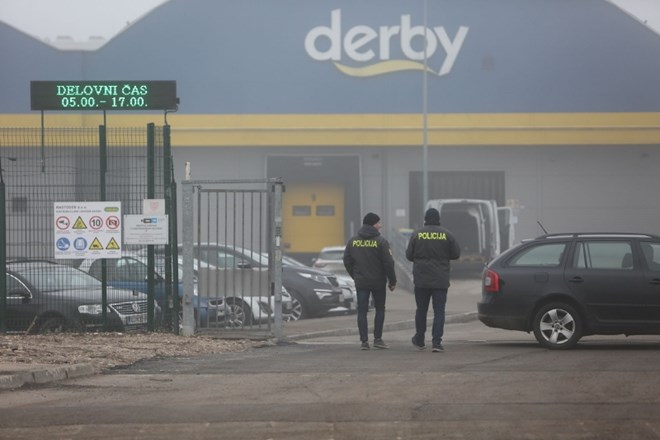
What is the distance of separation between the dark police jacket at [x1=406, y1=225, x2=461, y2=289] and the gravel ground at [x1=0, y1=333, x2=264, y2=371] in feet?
7.89

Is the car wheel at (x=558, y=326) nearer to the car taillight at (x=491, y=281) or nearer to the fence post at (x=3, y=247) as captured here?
the car taillight at (x=491, y=281)

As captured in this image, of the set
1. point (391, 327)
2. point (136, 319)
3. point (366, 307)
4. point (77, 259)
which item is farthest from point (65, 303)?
point (391, 327)

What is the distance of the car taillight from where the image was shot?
1518cm

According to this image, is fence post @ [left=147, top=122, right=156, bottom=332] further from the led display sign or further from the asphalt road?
the asphalt road

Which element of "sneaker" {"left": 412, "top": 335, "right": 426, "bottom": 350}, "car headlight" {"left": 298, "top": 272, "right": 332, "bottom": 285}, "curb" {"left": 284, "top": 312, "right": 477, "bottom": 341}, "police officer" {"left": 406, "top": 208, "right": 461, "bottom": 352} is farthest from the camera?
"car headlight" {"left": 298, "top": 272, "right": 332, "bottom": 285}

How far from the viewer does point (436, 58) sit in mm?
45000

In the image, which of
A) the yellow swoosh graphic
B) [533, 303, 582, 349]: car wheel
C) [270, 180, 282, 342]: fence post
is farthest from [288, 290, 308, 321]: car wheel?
the yellow swoosh graphic

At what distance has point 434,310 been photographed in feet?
48.6

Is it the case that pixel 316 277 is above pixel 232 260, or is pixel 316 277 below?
below

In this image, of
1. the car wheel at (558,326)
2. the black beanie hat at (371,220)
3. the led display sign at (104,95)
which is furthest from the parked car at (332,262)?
the car wheel at (558,326)

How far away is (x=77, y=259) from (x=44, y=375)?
15.1 feet

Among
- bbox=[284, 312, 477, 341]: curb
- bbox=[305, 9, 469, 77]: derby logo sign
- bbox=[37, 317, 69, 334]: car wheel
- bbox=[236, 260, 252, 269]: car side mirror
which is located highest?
bbox=[305, 9, 469, 77]: derby logo sign

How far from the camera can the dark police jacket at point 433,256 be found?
14836 mm

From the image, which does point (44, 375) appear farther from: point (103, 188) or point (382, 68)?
point (382, 68)
